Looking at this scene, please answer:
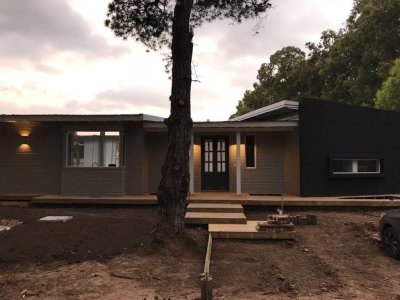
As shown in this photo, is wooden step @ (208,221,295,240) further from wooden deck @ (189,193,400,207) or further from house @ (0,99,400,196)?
house @ (0,99,400,196)

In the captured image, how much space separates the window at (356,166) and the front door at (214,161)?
3850mm

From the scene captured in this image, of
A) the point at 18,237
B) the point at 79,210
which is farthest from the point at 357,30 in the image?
the point at 18,237

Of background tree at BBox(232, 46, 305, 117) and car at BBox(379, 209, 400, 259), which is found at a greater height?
background tree at BBox(232, 46, 305, 117)

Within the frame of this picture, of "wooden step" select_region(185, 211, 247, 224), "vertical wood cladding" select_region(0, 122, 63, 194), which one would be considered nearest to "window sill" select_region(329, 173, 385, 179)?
"wooden step" select_region(185, 211, 247, 224)

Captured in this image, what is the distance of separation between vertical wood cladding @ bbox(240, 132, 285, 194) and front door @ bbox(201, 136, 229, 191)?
669mm

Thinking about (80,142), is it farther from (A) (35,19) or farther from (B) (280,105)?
(B) (280,105)

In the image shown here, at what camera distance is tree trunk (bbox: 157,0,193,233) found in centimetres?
748

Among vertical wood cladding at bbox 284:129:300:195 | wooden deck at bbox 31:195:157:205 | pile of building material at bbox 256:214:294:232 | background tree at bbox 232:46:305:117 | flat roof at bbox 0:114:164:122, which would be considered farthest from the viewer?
background tree at bbox 232:46:305:117

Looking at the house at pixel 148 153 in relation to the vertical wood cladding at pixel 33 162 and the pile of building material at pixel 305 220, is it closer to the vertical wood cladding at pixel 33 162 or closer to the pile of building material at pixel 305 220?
the vertical wood cladding at pixel 33 162

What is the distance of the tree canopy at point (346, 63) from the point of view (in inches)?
1126

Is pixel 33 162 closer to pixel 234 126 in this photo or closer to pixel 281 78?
pixel 234 126

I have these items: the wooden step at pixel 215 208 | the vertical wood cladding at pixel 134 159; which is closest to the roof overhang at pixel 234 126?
the vertical wood cladding at pixel 134 159

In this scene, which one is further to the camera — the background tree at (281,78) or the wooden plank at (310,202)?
the background tree at (281,78)

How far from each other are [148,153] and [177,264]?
311 inches
